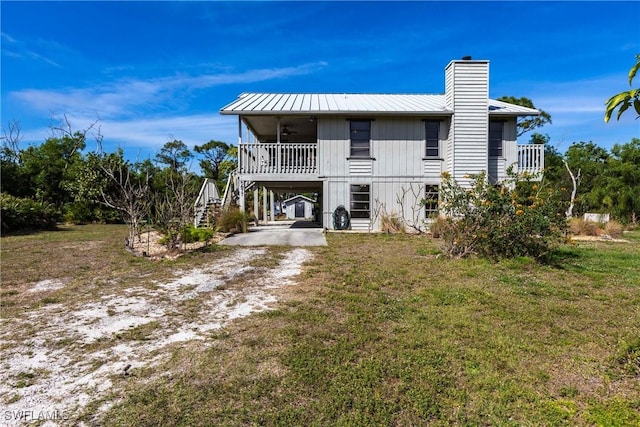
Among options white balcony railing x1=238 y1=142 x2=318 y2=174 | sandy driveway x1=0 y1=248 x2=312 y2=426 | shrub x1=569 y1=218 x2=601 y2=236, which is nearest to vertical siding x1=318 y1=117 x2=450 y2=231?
white balcony railing x1=238 y1=142 x2=318 y2=174

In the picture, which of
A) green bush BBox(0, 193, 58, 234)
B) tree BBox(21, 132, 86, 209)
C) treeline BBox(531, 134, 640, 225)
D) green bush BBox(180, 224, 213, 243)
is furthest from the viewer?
tree BBox(21, 132, 86, 209)

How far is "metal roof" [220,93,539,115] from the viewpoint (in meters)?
14.0

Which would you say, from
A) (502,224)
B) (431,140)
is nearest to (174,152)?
(431,140)

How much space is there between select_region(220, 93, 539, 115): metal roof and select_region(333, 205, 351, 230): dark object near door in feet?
12.6

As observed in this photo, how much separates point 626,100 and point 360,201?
1300 centimetres

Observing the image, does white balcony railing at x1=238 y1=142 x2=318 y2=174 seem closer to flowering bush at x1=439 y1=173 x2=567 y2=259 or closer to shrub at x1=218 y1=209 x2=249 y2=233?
shrub at x1=218 y1=209 x2=249 y2=233

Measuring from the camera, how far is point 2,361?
3.32m

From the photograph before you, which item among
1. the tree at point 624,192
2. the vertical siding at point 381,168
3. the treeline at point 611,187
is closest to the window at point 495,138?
the treeline at point 611,187

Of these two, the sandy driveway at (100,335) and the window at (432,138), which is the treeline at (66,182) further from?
the window at (432,138)

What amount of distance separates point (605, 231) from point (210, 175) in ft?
118

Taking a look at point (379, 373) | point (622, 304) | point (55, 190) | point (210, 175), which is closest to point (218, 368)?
point (379, 373)

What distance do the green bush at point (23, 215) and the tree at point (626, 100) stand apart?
1825cm

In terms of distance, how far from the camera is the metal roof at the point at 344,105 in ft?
45.9

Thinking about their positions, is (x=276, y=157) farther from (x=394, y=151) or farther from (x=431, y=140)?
(x=431, y=140)
